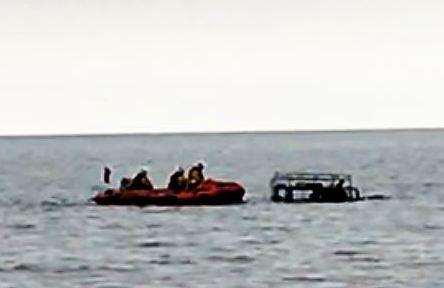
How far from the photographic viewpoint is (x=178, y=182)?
295 ft

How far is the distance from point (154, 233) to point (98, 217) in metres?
11.6

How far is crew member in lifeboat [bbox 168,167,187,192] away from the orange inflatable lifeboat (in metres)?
0.45

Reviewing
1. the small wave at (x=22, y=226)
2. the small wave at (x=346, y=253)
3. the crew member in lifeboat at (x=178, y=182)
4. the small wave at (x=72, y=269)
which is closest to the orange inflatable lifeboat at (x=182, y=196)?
the crew member in lifeboat at (x=178, y=182)

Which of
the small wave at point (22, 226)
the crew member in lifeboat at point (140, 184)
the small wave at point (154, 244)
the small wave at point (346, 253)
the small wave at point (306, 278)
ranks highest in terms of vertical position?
the crew member in lifeboat at point (140, 184)

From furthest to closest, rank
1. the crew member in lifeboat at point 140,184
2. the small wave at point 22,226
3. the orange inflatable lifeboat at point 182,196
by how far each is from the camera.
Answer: the crew member in lifeboat at point 140,184
the orange inflatable lifeboat at point 182,196
the small wave at point 22,226

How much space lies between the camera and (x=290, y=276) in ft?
189

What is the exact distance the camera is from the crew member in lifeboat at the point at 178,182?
87787 mm

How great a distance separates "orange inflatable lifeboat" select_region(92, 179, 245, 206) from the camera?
88.1 m

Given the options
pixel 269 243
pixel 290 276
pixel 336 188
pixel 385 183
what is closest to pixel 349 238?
pixel 269 243

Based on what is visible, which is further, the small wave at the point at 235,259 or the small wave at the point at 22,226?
the small wave at the point at 22,226

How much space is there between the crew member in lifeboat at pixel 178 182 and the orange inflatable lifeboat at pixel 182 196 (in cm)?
45

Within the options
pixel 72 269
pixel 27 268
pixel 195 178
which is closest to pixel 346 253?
pixel 72 269

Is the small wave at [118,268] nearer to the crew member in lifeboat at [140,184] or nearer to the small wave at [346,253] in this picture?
the small wave at [346,253]

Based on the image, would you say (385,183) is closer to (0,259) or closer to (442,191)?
(442,191)
